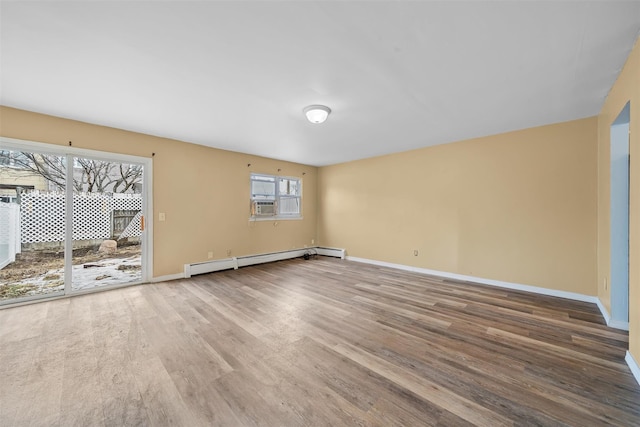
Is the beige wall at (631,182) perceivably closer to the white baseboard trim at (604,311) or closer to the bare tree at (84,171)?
the white baseboard trim at (604,311)

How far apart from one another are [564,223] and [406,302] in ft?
8.36

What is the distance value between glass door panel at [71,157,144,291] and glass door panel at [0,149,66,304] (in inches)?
6.6

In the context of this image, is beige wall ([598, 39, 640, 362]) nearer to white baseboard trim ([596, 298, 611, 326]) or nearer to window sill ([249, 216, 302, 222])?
white baseboard trim ([596, 298, 611, 326])

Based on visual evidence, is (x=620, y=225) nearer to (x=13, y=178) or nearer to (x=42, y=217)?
(x=42, y=217)

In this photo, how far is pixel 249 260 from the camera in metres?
5.55

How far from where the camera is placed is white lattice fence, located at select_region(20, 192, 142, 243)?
3297mm

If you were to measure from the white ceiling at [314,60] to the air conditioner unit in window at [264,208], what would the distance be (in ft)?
7.94

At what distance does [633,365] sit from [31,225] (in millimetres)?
6484

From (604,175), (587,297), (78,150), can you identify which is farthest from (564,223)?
(78,150)

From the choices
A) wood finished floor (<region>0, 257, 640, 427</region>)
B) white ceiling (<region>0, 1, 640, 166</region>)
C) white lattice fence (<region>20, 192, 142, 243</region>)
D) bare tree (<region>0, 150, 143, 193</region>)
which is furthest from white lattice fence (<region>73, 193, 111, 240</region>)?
white ceiling (<region>0, 1, 640, 166</region>)

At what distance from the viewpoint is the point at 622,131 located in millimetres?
2633

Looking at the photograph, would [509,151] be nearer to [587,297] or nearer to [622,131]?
[622,131]

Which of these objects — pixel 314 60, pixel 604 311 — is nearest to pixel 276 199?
pixel 314 60

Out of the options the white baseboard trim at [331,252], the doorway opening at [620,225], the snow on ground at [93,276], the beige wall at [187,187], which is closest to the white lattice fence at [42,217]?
the snow on ground at [93,276]
